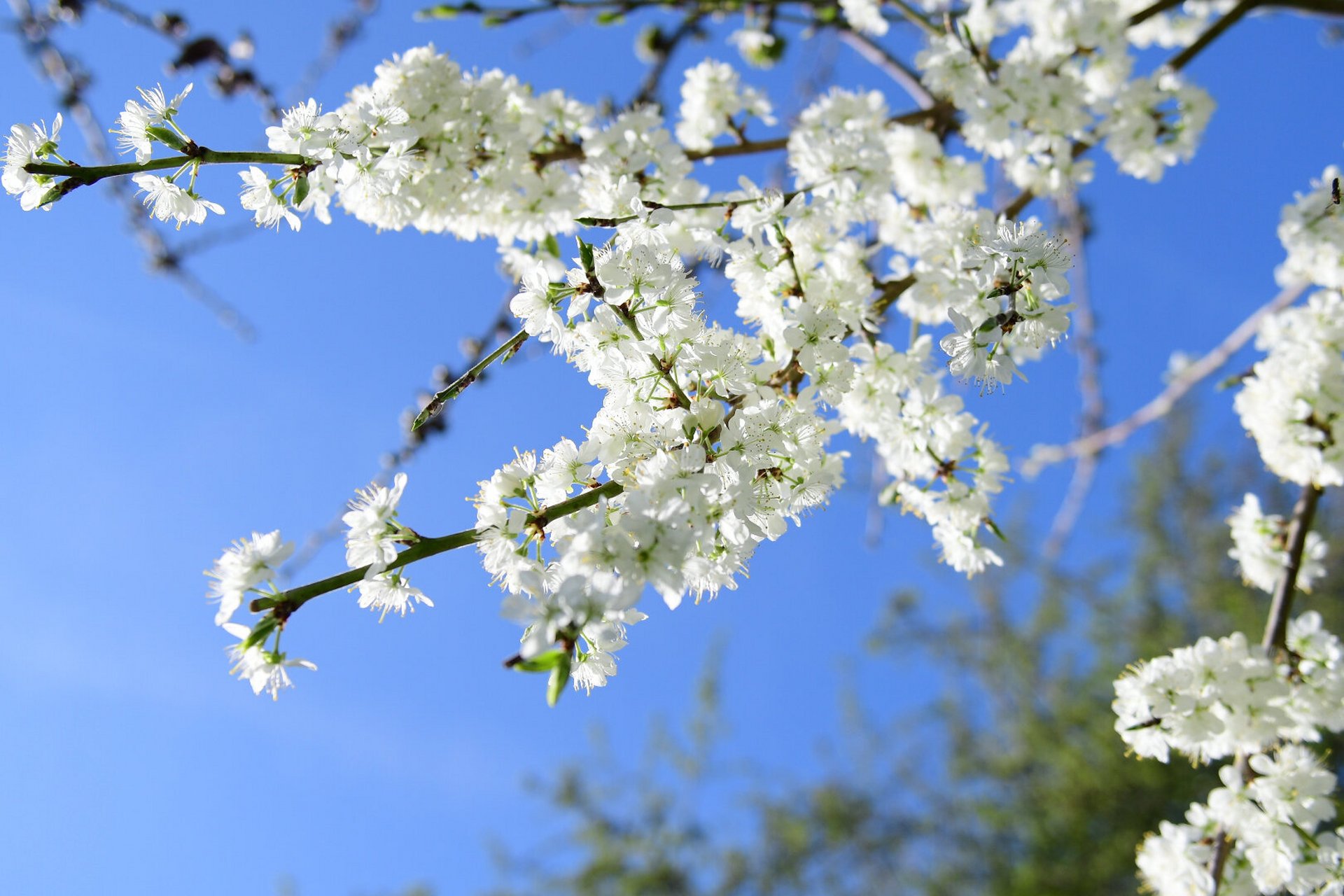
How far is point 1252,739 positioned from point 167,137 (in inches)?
101

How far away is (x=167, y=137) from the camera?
1507 millimetres

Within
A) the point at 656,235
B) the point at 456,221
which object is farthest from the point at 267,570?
the point at 456,221

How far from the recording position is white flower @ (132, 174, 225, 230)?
1.58 m

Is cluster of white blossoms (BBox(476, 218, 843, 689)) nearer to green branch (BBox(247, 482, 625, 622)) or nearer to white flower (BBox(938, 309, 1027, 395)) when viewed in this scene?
green branch (BBox(247, 482, 625, 622))

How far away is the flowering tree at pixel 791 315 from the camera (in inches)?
53.6

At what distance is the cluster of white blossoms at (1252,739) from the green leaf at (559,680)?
159cm

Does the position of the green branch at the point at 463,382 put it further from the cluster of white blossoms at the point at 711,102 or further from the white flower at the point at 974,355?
the cluster of white blossoms at the point at 711,102

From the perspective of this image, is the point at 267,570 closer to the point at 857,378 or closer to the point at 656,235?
the point at 656,235

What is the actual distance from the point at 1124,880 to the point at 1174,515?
5.04 metres

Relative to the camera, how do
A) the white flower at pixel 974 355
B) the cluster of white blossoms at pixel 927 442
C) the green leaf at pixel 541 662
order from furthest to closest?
the cluster of white blossoms at pixel 927 442
the white flower at pixel 974 355
the green leaf at pixel 541 662

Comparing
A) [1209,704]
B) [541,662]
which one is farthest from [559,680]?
[1209,704]

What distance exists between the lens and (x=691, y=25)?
3043mm

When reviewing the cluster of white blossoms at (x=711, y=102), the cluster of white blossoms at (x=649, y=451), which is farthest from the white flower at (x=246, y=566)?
the cluster of white blossoms at (x=711, y=102)

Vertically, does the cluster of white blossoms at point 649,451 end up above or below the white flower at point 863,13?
below
